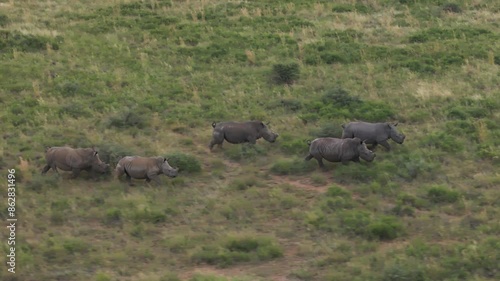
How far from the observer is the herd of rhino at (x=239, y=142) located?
15.0m

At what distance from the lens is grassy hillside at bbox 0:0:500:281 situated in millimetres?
11961

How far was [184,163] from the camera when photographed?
1570 centimetres

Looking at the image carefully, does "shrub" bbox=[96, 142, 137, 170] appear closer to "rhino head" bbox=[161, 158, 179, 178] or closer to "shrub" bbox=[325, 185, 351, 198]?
"rhino head" bbox=[161, 158, 179, 178]

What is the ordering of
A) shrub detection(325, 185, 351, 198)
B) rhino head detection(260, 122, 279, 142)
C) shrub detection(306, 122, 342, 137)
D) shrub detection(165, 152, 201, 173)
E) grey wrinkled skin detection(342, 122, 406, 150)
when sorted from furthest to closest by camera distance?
1. shrub detection(306, 122, 342, 137)
2. rhino head detection(260, 122, 279, 142)
3. grey wrinkled skin detection(342, 122, 406, 150)
4. shrub detection(165, 152, 201, 173)
5. shrub detection(325, 185, 351, 198)

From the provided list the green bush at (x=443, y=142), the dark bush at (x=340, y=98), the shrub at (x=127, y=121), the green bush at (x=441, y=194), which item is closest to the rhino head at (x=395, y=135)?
the green bush at (x=443, y=142)

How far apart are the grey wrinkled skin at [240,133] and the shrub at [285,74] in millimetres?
4515

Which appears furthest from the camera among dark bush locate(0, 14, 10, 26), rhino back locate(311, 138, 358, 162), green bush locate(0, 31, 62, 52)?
dark bush locate(0, 14, 10, 26)

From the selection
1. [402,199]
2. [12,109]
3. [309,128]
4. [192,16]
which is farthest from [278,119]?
[192,16]

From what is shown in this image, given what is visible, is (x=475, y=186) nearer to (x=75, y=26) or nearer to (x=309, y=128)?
(x=309, y=128)

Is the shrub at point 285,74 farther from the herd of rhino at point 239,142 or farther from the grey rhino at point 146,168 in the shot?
the grey rhino at point 146,168

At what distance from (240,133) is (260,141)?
775 mm

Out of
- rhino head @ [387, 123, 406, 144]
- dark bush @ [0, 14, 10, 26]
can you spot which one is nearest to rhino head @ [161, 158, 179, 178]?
rhino head @ [387, 123, 406, 144]

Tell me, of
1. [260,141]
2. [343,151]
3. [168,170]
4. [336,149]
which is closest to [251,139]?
[260,141]

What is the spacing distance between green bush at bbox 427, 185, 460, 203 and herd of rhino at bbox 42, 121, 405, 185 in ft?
5.95
